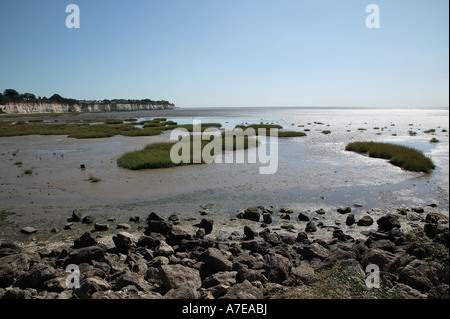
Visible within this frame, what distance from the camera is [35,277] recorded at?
8891mm

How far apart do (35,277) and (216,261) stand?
5583 millimetres

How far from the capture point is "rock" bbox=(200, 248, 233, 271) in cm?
991

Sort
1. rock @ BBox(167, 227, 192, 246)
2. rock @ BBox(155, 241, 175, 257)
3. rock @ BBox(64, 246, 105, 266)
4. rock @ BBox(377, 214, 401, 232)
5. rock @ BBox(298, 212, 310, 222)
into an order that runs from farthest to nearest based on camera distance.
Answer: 1. rock @ BBox(298, 212, 310, 222)
2. rock @ BBox(377, 214, 401, 232)
3. rock @ BBox(167, 227, 192, 246)
4. rock @ BBox(155, 241, 175, 257)
5. rock @ BBox(64, 246, 105, 266)

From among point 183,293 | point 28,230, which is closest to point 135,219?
point 28,230

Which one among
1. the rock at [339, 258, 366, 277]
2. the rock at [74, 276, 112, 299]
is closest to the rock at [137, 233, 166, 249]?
the rock at [74, 276, 112, 299]

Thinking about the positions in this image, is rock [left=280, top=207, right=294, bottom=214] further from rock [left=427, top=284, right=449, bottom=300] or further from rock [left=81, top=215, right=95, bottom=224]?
rock [left=81, top=215, right=95, bottom=224]

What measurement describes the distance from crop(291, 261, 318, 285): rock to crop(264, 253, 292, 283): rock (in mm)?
277

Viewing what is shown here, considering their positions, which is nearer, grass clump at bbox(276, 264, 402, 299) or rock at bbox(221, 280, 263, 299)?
grass clump at bbox(276, 264, 402, 299)

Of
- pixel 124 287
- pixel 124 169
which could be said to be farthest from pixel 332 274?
pixel 124 169

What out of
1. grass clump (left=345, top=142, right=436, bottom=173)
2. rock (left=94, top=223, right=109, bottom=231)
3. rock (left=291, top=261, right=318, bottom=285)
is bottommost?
rock (left=94, top=223, right=109, bottom=231)

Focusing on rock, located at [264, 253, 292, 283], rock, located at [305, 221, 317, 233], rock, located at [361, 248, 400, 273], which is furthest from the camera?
rock, located at [305, 221, 317, 233]

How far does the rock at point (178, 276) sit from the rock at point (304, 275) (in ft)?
9.80

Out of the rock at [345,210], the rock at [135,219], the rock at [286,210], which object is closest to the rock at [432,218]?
the rock at [345,210]
